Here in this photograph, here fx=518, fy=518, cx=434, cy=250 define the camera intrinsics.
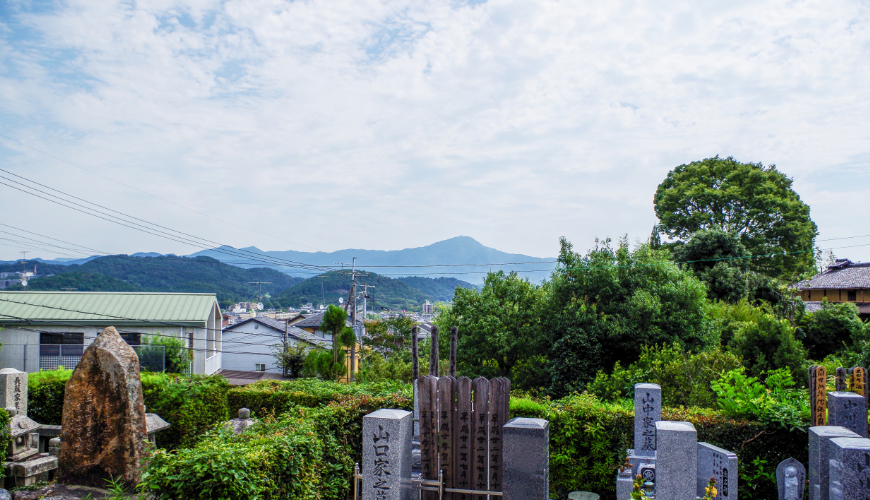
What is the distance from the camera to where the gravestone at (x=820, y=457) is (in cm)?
663

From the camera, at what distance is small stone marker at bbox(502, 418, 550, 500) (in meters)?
6.97

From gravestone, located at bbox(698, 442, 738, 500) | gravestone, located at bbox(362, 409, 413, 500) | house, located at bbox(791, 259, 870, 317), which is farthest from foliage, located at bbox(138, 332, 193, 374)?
house, located at bbox(791, 259, 870, 317)

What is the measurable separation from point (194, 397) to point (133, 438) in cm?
376

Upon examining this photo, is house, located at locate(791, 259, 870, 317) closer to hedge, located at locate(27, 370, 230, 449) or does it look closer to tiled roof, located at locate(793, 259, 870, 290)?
tiled roof, located at locate(793, 259, 870, 290)

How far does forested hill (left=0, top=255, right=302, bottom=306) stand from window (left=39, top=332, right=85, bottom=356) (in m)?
25.9

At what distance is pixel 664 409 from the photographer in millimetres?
9289

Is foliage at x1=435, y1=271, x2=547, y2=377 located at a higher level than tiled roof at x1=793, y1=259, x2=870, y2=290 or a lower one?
lower

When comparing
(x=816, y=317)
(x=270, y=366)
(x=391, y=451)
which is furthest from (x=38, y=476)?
(x=270, y=366)

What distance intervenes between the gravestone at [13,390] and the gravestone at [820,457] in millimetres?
14635

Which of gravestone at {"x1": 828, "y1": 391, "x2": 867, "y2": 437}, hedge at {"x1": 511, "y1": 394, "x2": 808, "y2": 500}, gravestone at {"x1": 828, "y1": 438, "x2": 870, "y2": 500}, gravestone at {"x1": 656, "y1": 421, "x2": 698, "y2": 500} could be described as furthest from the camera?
hedge at {"x1": 511, "y1": 394, "x2": 808, "y2": 500}

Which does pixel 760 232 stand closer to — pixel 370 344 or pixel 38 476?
pixel 370 344

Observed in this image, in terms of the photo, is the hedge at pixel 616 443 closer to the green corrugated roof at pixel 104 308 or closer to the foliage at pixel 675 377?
the foliage at pixel 675 377

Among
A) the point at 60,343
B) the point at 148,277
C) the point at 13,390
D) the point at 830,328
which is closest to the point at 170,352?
the point at 60,343

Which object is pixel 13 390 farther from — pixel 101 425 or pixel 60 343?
pixel 60 343
